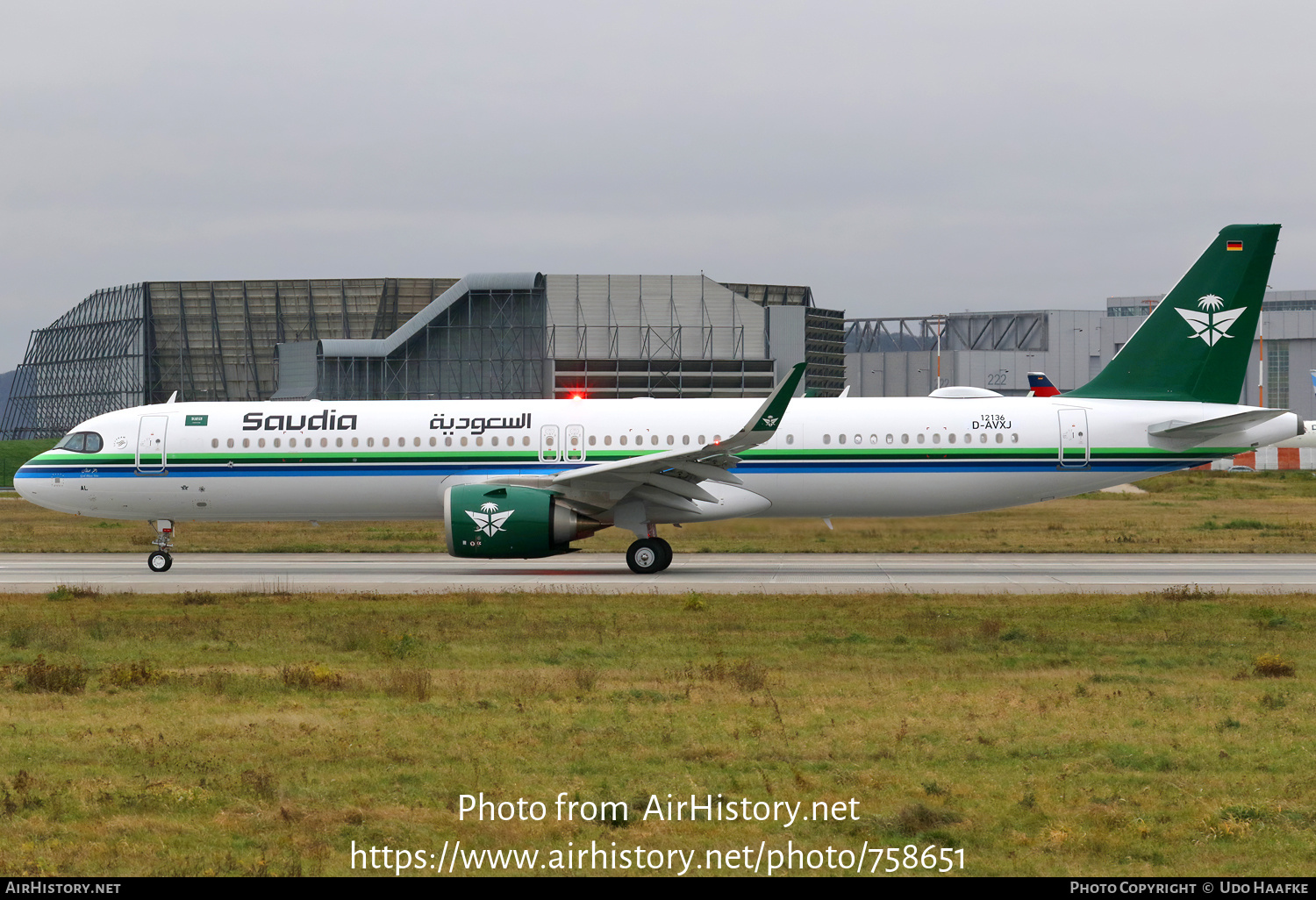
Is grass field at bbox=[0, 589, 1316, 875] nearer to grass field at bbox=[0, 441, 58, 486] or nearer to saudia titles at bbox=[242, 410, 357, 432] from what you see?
saudia titles at bbox=[242, 410, 357, 432]

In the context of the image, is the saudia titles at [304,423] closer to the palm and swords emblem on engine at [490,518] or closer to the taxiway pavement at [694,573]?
the taxiway pavement at [694,573]

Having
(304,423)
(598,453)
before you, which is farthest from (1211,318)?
(304,423)

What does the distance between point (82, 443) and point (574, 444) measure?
1085 centimetres

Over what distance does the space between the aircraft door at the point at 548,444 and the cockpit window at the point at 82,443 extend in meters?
9.71

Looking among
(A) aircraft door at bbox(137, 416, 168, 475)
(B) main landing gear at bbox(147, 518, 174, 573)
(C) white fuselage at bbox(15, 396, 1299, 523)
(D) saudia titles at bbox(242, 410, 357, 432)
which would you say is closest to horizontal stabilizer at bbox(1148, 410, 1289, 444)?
(C) white fuselage at bbox(15, 396, 1299, 523)

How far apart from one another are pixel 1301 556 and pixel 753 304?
2313 inches

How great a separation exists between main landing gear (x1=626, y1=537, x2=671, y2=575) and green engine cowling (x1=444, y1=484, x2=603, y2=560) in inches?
67.5

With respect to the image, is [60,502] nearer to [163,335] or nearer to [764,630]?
[764,630]

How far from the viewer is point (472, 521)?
24469 mm

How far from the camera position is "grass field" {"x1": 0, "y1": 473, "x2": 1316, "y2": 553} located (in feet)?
102

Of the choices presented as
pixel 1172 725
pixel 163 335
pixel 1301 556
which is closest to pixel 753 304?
pixel 163 335

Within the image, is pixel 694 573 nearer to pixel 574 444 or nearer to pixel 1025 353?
pixel 574 444

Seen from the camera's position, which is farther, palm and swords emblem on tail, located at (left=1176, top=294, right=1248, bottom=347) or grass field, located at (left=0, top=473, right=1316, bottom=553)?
grass field, located at (left=0, top=473, right=1316, bottom=553)

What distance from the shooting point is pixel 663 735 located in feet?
35.8
